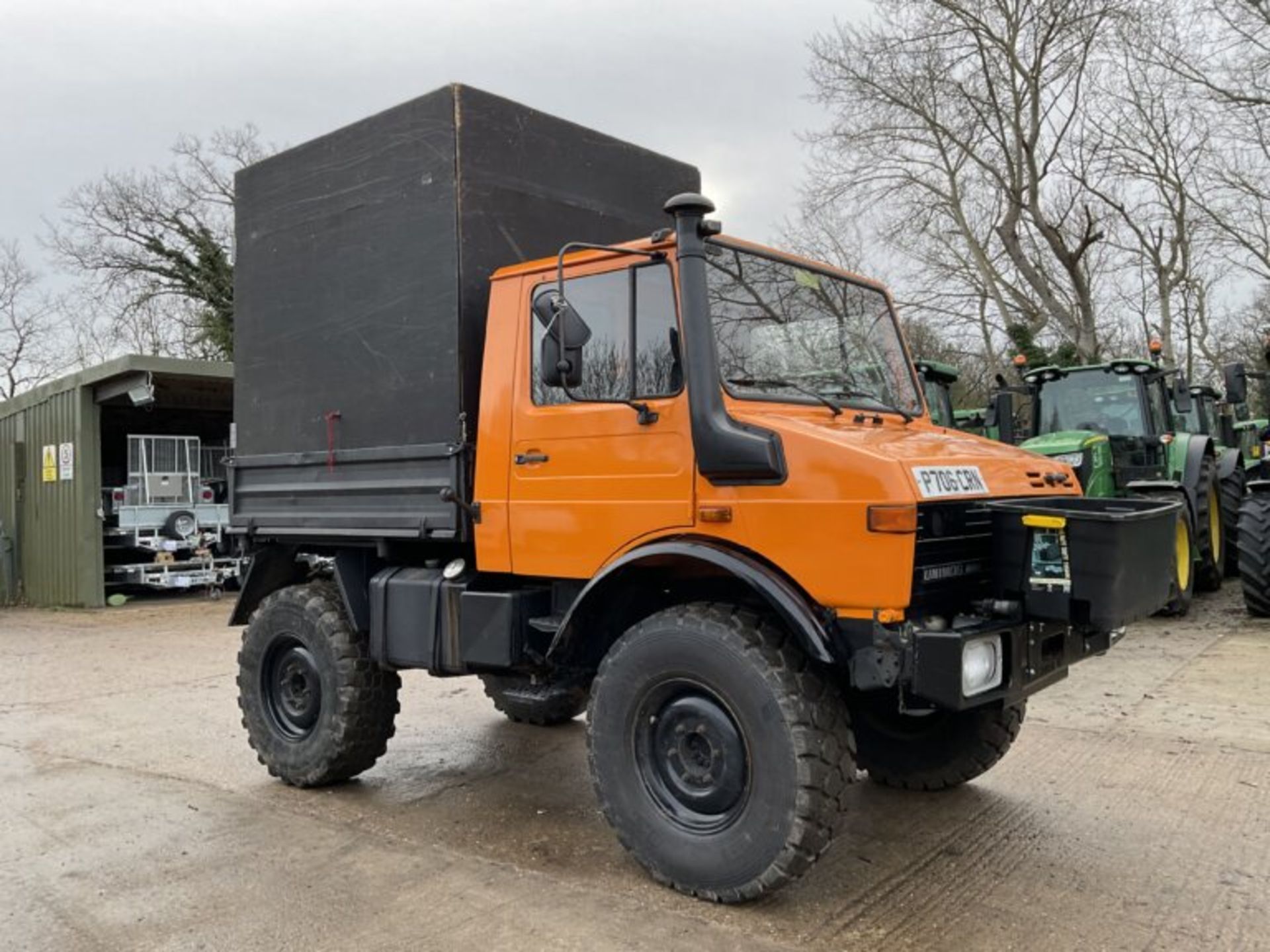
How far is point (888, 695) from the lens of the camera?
430cm

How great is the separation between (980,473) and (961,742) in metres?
1.60

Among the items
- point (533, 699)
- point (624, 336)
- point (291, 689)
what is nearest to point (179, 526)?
point (291, 689)

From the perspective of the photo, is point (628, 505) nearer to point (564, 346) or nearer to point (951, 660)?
point (564, 346)

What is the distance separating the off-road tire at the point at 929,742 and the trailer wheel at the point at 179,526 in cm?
1313

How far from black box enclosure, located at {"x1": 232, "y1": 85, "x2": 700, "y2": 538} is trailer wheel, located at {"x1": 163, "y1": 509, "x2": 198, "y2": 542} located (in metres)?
10.8

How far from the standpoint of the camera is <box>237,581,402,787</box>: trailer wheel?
5.05 m

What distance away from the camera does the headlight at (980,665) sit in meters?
3.24

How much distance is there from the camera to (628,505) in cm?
392

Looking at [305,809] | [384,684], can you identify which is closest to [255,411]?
[384,684]

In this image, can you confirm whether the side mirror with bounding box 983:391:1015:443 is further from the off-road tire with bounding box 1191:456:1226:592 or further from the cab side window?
the cab side window

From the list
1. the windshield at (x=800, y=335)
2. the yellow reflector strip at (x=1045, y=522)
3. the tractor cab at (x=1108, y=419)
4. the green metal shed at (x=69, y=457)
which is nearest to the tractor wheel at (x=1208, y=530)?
→ the tractor cab at (x=1108, y=419)

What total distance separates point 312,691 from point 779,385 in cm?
301

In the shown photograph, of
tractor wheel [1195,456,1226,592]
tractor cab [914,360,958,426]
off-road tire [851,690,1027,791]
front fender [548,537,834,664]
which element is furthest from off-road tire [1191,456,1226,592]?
front fender [548,537,834,664]

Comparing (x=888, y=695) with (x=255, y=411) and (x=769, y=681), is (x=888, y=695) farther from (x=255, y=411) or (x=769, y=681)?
(x=255, y=411)
